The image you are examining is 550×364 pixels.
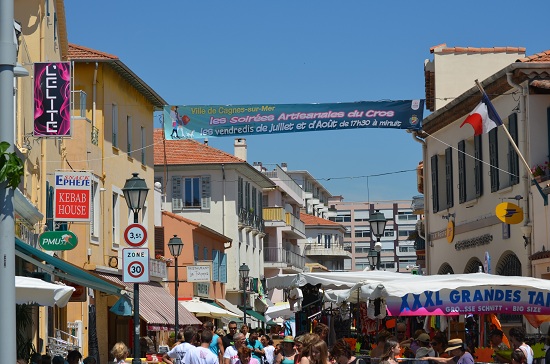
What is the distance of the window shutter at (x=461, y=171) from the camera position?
30.0 meters

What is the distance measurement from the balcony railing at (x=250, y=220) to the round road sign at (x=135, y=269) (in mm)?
46236

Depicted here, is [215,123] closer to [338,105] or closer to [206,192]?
[338,105]

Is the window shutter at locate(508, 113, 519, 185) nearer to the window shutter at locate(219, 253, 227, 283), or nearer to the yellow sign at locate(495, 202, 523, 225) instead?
the yellow sign at locate(495, 202, 523, 225)

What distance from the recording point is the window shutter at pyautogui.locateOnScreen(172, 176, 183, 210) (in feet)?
205

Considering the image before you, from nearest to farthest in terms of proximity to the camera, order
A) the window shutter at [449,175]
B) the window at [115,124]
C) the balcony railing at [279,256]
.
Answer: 1. the window shutter at [449,175]
2. the window at [115,124]
3. the balcony railing at [279,256]

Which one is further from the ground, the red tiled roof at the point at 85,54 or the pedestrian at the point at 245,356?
the red tiled roof at the point at 85,54

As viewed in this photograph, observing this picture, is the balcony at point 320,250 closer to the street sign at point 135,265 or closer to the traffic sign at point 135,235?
the traffic sign at point 135,235

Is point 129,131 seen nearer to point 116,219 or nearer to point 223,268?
point 116,219

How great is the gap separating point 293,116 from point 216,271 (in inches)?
1240

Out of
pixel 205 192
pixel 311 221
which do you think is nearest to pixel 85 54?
pixel 205 192

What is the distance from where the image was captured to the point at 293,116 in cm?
2856

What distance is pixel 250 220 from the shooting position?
67.5 metres

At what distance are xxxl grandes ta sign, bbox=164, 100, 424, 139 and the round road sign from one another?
10689 mm

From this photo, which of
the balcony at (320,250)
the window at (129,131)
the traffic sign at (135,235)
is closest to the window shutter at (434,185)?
the window at (129,131)
